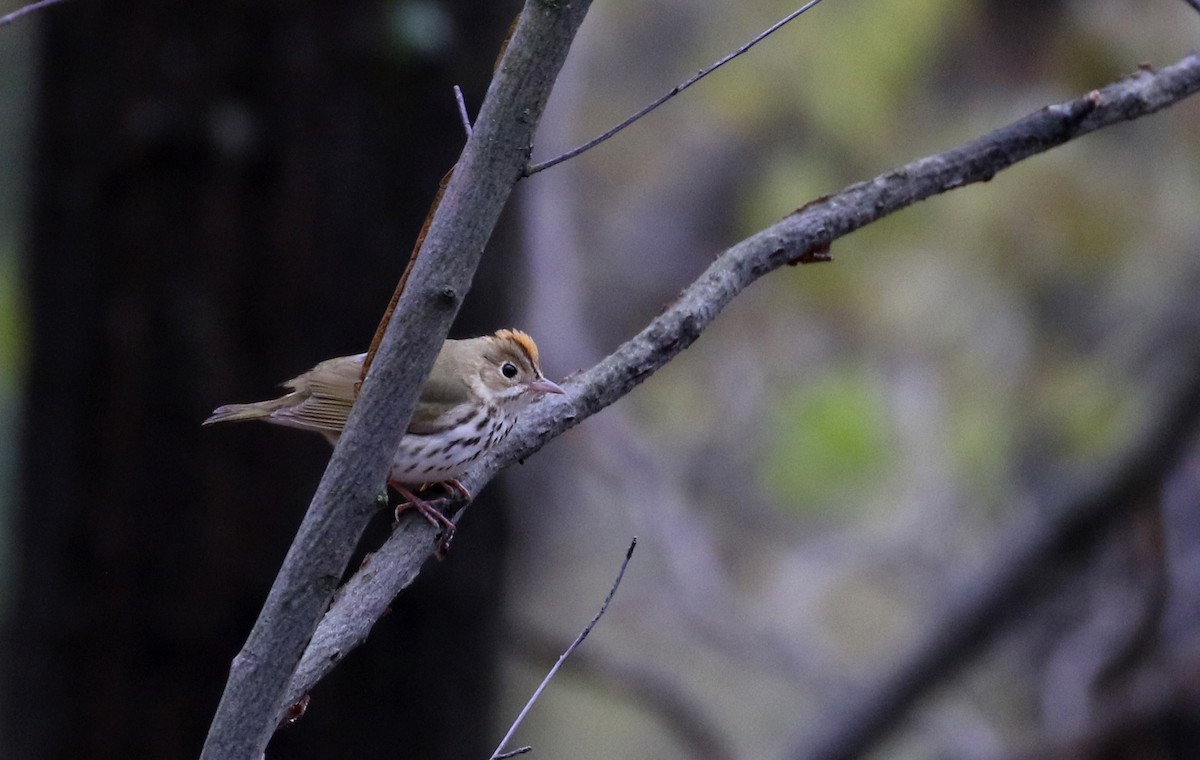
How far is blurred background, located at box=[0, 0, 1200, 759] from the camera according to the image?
374cm

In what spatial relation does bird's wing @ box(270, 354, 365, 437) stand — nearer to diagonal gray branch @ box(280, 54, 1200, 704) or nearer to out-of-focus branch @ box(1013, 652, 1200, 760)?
diagonal gray branch @ box(280, 54, 1200, 704)

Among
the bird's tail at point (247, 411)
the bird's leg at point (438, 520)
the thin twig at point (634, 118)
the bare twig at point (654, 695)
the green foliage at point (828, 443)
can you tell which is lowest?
the bare twig at point (654, 695)

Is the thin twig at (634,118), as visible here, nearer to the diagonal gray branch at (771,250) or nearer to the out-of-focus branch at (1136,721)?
the diagonal gray branch at (771,250)

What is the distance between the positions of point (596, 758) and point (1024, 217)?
448cm

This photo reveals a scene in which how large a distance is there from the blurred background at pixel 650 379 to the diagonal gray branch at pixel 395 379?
2.32 metres

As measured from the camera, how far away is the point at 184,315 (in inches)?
148

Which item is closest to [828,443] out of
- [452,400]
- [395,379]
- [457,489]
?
[452,400]

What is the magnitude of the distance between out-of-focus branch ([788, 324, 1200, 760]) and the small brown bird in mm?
1998

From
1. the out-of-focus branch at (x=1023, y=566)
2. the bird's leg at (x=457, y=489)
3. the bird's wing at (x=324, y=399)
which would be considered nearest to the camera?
the bird's leg at (x=457, y=489)

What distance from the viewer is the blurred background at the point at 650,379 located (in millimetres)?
3740

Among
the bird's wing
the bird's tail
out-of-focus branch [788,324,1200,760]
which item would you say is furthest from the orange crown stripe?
out-of-focus branch [788,324,1200,760]

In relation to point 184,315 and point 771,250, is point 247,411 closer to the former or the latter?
point 184,315

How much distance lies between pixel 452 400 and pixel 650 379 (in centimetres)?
317

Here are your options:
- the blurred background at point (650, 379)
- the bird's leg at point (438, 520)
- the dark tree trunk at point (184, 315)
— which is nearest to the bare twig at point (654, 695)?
the blurred background at point (650, 379)
